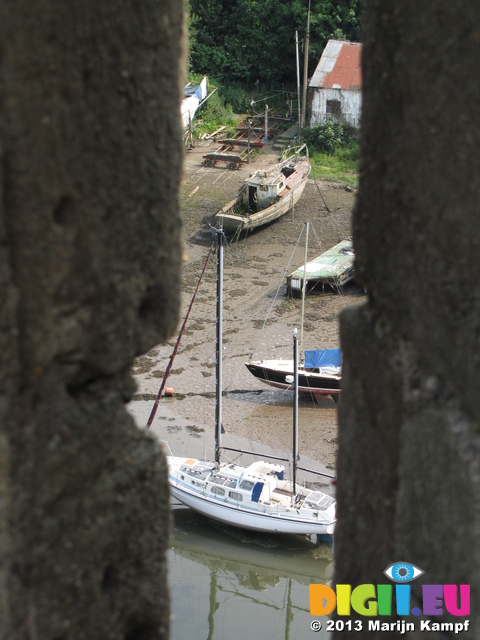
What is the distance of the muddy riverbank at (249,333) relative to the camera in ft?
61.4

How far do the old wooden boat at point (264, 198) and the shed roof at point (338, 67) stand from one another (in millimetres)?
4276

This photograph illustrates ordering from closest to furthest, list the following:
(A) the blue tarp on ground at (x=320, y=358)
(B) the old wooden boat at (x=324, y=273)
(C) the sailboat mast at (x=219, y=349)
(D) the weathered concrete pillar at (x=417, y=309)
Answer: (D) the weathered concrete pillar at (x=417, y=309) < (C) the sailboat mast at (x=219, y=349) < (A) the blue tarp on ground at (x=320, y=358) < (B) the old wooden boat at (x=324, y=273)

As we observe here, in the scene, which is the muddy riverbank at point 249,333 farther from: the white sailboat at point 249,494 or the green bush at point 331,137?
the green bush at point 331,137

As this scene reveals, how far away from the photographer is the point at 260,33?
36438mm

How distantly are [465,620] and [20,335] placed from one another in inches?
83.9

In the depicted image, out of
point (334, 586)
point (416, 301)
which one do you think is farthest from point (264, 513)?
point (416, 301)

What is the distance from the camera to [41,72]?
9.46 ft

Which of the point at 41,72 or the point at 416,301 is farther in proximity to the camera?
the point at 416,301

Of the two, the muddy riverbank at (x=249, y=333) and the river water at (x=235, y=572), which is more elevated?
the muddy riverbank at (x=249, y=333)

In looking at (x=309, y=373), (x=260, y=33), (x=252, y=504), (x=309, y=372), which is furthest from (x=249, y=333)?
(x=260, y=33)

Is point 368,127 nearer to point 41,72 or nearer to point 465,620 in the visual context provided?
point 41,72

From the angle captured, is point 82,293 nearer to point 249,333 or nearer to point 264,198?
point 249,333

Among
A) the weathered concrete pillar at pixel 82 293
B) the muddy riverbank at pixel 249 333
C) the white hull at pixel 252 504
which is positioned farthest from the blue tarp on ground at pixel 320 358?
the weathered concrete pillar at pixel 82 293
